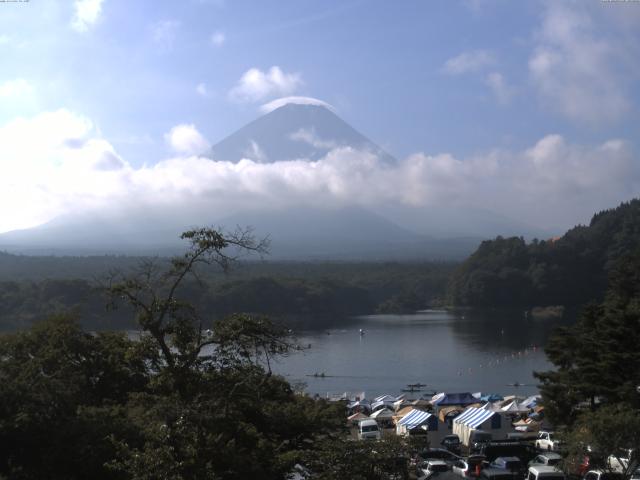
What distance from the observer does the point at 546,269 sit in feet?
152

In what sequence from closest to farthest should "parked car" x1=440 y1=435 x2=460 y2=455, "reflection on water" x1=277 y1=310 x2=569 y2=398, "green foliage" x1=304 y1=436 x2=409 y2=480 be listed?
"green foliage" x1=304 y1=436 x2=409 y2=480 < "parked car" x1=440 y1=435 x2=460 y2=455 < "reflection on water" x1=277 y1=310 x2=569 y2=398

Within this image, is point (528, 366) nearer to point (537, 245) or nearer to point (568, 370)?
point (568, 370)

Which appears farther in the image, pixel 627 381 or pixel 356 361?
pixel 356 361

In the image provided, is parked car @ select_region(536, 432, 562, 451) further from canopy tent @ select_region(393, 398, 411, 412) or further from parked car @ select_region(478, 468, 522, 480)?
canopy tent @ select_region(393, 398, 411, 412)

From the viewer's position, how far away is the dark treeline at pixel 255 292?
31.3m

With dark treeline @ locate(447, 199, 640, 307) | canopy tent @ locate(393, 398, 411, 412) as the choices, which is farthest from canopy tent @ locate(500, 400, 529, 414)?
dark treeline @ locate(447, 199, 640, 307)

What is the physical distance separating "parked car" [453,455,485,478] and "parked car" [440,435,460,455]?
1672mm

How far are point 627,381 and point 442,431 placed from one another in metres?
3.70

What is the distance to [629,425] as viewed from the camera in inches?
260

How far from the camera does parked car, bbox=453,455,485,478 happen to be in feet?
27.2

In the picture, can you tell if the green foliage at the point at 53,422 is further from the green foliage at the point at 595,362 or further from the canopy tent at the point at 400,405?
the canopy tent at the point at 400,405

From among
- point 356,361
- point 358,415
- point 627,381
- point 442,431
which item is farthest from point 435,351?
point 627,381

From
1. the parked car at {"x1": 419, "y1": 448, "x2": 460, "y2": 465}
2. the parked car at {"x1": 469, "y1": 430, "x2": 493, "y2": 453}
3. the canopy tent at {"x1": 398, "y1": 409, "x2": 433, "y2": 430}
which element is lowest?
the parked car at {"x1": 469, "y1": 430, "x2": 493, "y2": 453}

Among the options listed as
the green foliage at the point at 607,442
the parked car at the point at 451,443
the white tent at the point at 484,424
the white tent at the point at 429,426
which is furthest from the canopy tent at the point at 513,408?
the green foliage at the point at 607,442
